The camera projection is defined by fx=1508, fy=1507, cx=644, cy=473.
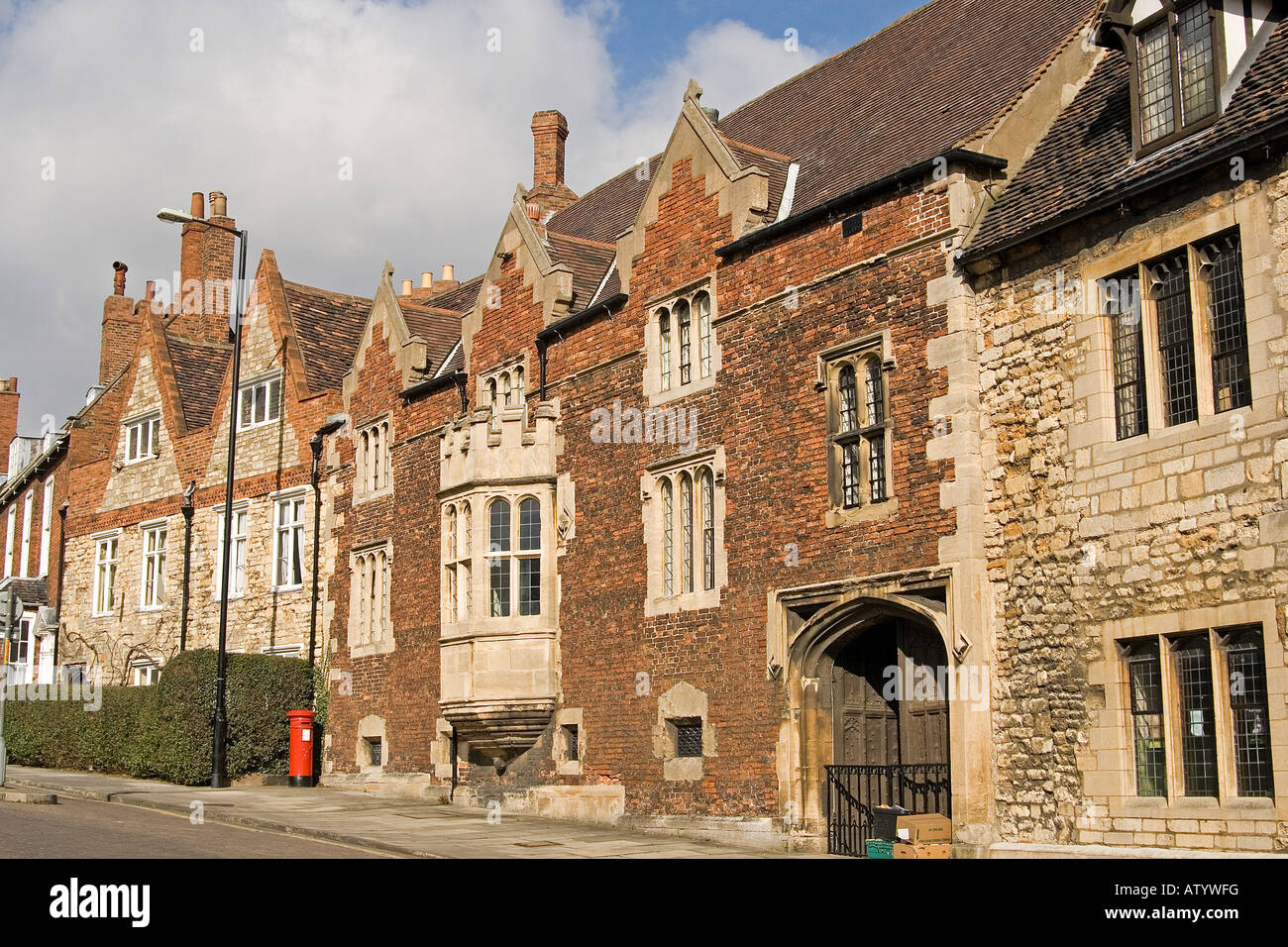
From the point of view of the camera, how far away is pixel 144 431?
1487 inches

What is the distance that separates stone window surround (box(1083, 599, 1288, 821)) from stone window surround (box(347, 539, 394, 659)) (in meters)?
15.1

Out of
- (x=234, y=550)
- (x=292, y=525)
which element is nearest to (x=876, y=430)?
(x=292, y=525)

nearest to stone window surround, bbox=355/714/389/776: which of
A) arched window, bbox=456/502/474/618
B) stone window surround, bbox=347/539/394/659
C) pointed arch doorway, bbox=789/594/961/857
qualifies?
stone window surround, bbox=347/539/394/659

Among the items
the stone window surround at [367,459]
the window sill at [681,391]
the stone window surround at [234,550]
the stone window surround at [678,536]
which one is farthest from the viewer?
the stone window surround at [234,550]

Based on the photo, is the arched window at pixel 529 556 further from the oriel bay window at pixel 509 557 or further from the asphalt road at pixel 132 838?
the asphalt road at pixel 132 838

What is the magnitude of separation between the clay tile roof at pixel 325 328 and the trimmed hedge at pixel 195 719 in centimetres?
686

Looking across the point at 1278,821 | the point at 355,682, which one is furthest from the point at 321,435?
the point at 1278,821

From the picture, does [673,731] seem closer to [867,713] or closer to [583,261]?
[867,713]

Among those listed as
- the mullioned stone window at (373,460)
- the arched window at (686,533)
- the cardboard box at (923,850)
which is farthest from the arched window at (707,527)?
the mullioned stone window at (373,460)

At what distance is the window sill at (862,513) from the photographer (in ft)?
56.9

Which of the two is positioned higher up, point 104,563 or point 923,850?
point 104,563

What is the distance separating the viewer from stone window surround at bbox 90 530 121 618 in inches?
1458

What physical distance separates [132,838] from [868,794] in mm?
8522

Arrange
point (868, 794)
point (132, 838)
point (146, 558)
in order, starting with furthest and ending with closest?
point (146, 558) → point (868, 794) → point (132, 838)
